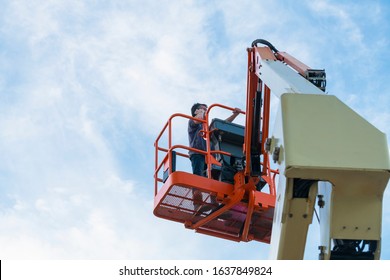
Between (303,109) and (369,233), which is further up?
A: (303,109)

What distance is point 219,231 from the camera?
432 inches

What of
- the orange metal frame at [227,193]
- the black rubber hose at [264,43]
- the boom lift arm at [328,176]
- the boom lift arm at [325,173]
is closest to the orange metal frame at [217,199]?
the orange metal frame at [227,193]

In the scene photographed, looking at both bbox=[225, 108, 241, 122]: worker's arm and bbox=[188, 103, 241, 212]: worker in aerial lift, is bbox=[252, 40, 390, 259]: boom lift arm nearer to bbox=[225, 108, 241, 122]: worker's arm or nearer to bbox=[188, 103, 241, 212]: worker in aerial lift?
bbox=[188, 103, 241, 212]: worker in aerial lift

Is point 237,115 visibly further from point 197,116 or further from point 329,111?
point 329,111

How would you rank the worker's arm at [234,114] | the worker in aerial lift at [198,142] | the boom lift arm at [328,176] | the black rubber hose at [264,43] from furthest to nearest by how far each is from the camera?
the worker's arm at [234,114], the worker in aerial lift at [198,142], the black rubber hose at [264,43], the boom lift arm at [328,176]

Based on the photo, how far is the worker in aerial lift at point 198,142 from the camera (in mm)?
10404

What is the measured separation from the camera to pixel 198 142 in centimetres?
1098

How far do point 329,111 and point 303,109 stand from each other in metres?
0.18

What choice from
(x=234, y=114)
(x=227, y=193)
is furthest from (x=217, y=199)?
(x=234, y=114)

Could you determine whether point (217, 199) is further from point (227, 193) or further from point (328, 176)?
point (328, 176)

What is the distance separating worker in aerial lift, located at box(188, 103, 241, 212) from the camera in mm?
10404

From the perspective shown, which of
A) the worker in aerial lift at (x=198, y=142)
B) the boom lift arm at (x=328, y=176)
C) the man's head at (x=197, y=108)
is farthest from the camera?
the man's head at (x=197, y=108)

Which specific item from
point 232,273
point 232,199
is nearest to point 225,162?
point 232,199

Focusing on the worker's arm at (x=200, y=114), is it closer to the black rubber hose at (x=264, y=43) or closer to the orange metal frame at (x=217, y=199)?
the orange metal frame at (x=217, y=199)
